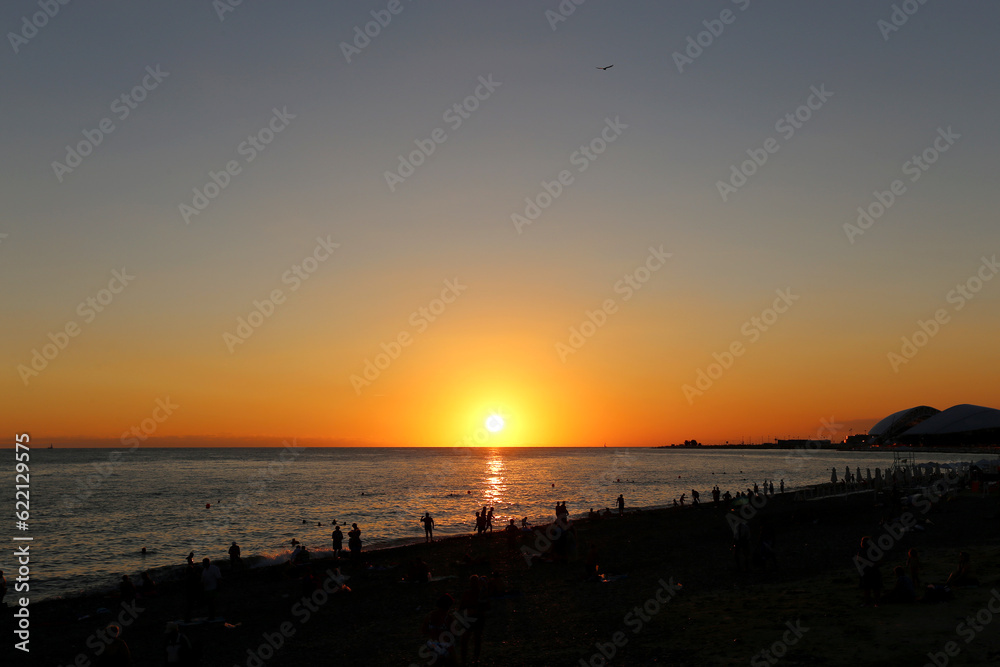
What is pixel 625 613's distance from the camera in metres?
16.9

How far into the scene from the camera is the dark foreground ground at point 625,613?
12422 mm

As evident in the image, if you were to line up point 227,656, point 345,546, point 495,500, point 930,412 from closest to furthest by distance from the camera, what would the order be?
point 227,656 → point 345,546 → point 495,500 → point 930,412

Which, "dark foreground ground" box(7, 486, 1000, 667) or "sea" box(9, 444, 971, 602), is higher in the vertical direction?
"dark foreground ground" box(7, 486, 1000, 667)

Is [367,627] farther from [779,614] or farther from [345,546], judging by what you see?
[345,546]

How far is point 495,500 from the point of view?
83.9m

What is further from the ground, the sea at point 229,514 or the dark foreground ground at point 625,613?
the dark foreground ground at point 625,613

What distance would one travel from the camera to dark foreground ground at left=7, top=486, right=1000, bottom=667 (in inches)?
489

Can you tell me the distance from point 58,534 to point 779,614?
52299 millimetres

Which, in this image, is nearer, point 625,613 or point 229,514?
point 625,613

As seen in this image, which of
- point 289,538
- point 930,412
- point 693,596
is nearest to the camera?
point 693,596

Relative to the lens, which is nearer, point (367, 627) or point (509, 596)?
point (367, 627)

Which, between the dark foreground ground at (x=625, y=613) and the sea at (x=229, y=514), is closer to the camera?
the dark foreground ground at (x=625, y=613)

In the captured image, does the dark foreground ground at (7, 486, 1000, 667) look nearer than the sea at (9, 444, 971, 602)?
Yes

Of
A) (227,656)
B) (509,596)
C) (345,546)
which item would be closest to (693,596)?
(509,596)
